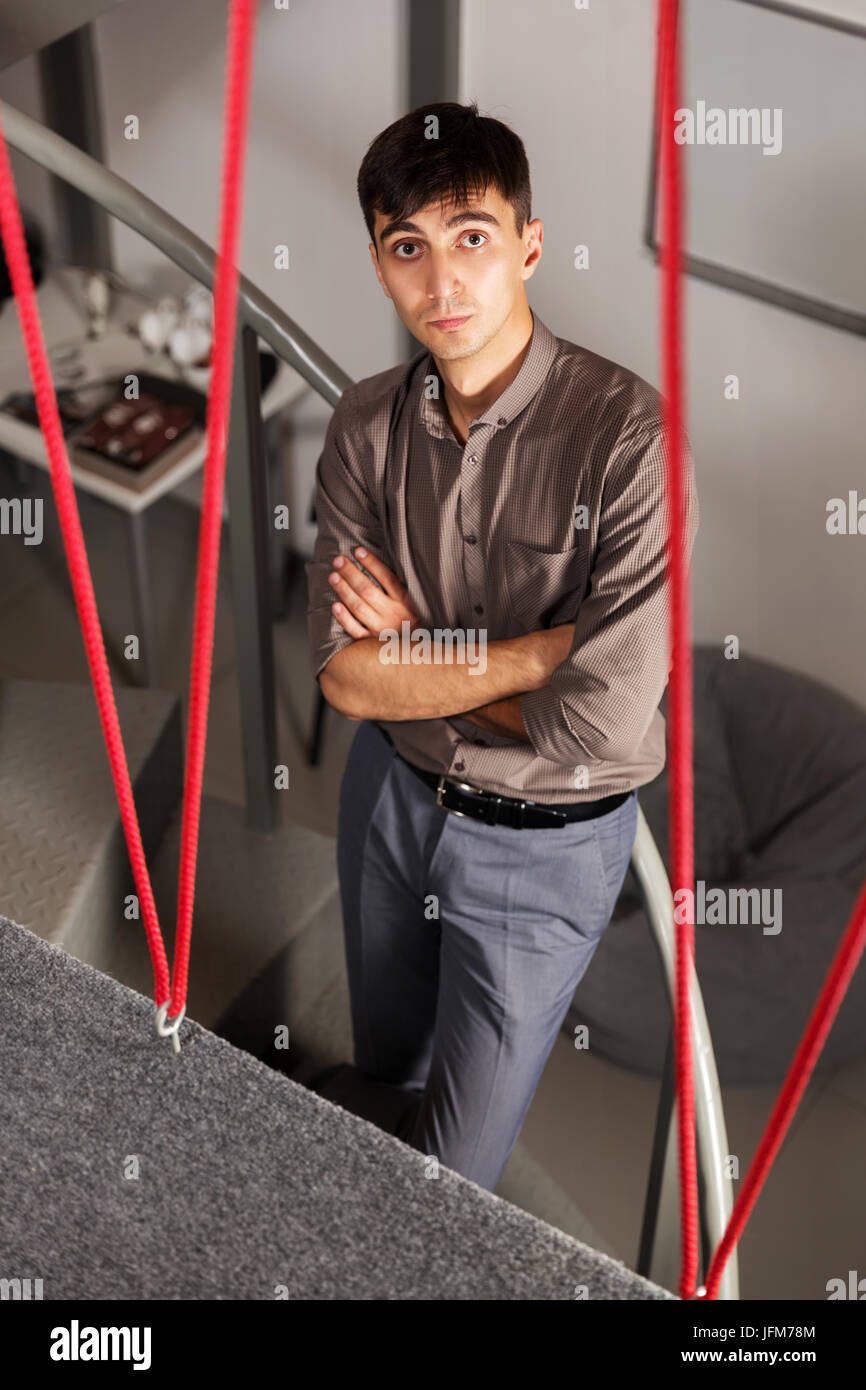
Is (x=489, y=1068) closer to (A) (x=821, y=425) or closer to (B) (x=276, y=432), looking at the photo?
(A) (x=821, y=425)

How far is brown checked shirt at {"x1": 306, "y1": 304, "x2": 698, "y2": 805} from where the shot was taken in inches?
63.8

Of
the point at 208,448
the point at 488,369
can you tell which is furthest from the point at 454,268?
the point at 208,448

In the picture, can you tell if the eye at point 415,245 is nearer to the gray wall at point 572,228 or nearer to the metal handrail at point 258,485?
the metal handrail at point 258,485

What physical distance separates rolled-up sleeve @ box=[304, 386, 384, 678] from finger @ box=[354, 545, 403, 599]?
23mm

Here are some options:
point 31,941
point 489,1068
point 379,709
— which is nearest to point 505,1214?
point 31,941

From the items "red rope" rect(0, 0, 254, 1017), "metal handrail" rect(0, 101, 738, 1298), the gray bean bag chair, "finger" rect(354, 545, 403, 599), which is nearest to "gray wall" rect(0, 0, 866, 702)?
the gray bean bag chair

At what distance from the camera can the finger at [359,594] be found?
1856mm

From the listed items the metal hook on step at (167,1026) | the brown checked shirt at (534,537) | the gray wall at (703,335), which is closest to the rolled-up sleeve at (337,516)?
the brown checked shirt at (534,537)

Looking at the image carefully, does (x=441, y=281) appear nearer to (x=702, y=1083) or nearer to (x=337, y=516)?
(x=337, y=516)

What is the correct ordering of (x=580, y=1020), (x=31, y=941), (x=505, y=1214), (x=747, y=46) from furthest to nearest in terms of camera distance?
(x=580, y=1020)
(x=747, y=46)
(x=31, y=941)
(x=505, y=1214)

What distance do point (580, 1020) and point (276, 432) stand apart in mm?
2153

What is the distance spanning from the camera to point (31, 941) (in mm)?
930

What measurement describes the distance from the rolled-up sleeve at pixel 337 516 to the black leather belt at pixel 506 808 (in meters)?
0.27

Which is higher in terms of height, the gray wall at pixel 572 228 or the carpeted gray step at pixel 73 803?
the gray wall at pixel 572 228
